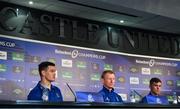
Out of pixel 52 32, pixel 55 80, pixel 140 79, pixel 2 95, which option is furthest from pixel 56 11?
pixel 140 79

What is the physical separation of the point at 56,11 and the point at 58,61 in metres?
0.88

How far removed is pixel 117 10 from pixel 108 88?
147 cm

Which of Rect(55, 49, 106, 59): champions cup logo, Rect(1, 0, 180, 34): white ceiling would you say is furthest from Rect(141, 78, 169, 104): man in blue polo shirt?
Rect(55, 49, 106, 59): champions cup logo

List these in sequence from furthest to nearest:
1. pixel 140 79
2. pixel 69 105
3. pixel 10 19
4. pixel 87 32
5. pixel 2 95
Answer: pixel 140 79 < pixel 87 32 < pixel 10 19 < pixel 2 95 < pixel 69 105

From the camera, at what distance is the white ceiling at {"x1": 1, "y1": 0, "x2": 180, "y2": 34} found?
18.6ft

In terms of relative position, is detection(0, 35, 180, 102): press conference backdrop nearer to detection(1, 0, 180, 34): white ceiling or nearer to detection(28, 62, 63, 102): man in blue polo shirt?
detection(28, 62, 63, 102): man in blue polo shirt

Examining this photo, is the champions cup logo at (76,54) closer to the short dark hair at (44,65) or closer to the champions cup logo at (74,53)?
the champions cup logo at (74,53)

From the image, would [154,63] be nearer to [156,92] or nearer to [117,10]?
[156,92]

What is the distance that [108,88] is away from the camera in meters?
6.50

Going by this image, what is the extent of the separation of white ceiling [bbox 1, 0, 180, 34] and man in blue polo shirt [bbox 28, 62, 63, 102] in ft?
3.23

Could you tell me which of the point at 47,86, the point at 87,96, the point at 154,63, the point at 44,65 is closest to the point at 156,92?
the point at 154,63

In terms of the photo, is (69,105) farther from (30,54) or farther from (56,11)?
(56,11)

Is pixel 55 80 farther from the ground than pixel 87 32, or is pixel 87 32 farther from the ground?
pixel 87 32

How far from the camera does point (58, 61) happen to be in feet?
19.5
